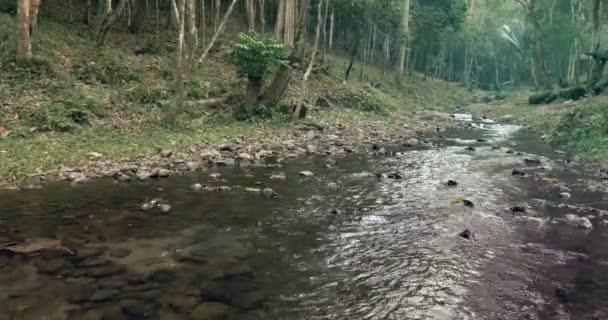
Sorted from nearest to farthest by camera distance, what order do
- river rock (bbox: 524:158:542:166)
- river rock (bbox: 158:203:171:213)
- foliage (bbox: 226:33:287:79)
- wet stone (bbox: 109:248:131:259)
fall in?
wet stone (bbox: 109:248:131:259) < river rock (bbox: 158:203:171:213) < river rock (bbox: 524:158:542:166) < foliage (bbox: 226:33:287:79)

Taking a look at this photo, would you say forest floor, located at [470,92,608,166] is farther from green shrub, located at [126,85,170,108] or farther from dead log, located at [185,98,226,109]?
green shrub, located at [126,85,170,108]

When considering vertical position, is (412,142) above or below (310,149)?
below

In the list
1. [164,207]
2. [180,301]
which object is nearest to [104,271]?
[180,301]

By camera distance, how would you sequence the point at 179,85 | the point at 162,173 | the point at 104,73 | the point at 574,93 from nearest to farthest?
the point at 162,173 → the point at 179,85 → the point at 104,73 → the point at 574,93

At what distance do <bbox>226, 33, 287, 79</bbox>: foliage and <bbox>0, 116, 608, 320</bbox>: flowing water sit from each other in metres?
7.81

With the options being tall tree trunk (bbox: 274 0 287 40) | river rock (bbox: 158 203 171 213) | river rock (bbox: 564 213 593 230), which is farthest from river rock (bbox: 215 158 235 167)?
tall tree trunk (bbox: 274 0 287 40)

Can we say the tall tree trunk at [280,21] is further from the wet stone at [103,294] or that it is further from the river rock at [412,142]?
the wet stone at [103,294]

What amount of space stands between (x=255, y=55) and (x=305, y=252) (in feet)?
41.7

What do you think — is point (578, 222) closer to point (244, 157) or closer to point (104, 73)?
point (244, 157)

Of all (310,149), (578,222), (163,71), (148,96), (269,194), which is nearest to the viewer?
(578,222)

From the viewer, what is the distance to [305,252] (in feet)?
23.6

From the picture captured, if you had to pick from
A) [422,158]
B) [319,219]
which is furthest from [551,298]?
[422,158]

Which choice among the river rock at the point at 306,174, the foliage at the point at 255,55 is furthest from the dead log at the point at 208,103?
the river rock at the point at 306,174

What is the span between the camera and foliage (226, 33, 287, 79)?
60.7 feet
